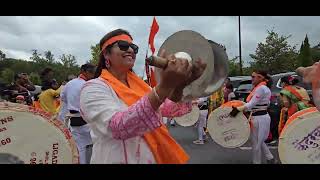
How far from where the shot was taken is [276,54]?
3091cm

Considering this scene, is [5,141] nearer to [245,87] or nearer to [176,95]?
[176,95]

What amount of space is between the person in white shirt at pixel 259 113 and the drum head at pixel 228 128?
0.39 feet

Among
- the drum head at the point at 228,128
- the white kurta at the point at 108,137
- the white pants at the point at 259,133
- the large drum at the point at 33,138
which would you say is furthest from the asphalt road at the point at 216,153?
the white kurta at the point at 108,137

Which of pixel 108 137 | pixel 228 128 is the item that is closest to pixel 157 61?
pixel 108 137

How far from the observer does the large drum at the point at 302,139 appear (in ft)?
13.6

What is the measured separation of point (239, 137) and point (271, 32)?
2551 cm

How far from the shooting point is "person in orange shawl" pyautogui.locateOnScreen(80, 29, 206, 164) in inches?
64.6

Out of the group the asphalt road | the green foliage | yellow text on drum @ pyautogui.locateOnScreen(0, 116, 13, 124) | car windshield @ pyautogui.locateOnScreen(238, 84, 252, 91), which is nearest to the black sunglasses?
yellow text on drum @ pyautogui.locateOnScreen(0, 116, 13, 124)

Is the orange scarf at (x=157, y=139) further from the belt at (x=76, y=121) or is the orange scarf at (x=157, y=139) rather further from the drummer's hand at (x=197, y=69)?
the belt at (x=76, y=121)

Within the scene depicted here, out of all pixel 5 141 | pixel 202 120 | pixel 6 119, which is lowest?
pixel 202 120

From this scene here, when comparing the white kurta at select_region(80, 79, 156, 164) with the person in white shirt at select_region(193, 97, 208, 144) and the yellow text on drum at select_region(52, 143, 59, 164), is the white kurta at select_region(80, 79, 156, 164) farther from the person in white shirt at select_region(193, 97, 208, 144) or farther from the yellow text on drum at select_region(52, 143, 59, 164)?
the person in white shirt at select_region(193, 97, 208, 144)

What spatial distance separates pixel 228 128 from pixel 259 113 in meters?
0.59

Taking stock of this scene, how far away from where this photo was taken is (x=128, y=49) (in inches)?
89.3
